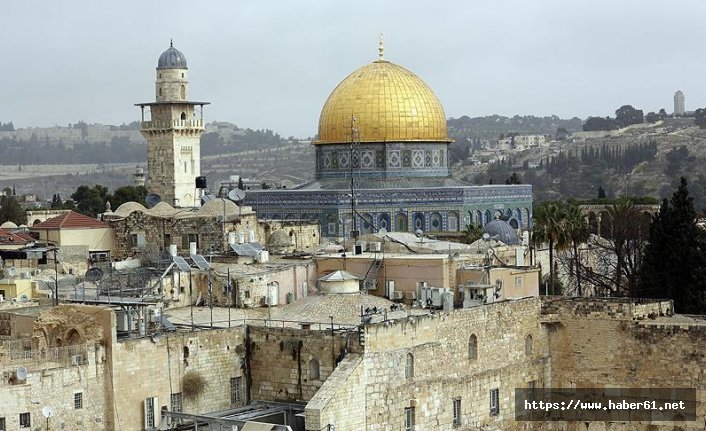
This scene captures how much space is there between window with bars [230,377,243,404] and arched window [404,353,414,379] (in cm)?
259

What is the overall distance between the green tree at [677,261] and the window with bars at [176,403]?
40.8ft

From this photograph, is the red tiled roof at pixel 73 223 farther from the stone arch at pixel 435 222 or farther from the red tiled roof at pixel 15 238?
the stone arch at pixel 435 222

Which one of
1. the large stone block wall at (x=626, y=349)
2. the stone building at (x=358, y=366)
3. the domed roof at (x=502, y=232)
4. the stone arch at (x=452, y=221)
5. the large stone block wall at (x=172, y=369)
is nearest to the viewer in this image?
the stone building at (x=358, y=366)

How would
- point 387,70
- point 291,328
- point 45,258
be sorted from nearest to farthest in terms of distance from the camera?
point 291,328, point 45,258, point 387,70

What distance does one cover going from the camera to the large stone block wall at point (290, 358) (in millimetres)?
22453

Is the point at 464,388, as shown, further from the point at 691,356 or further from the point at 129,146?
the point at 129,146

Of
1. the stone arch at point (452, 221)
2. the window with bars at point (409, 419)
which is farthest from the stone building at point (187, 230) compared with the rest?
the window with bars at point (409, 419)

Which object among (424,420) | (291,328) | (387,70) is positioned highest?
(387,70)

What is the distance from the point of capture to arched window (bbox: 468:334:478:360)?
24469 mm

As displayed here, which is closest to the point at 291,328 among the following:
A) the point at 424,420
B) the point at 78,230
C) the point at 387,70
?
the point at 424,420

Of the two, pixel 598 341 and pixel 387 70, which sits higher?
pixel 387 70

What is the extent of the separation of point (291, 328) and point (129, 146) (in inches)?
6940

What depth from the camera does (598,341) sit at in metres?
26.4

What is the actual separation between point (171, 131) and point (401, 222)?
48.9 ft
